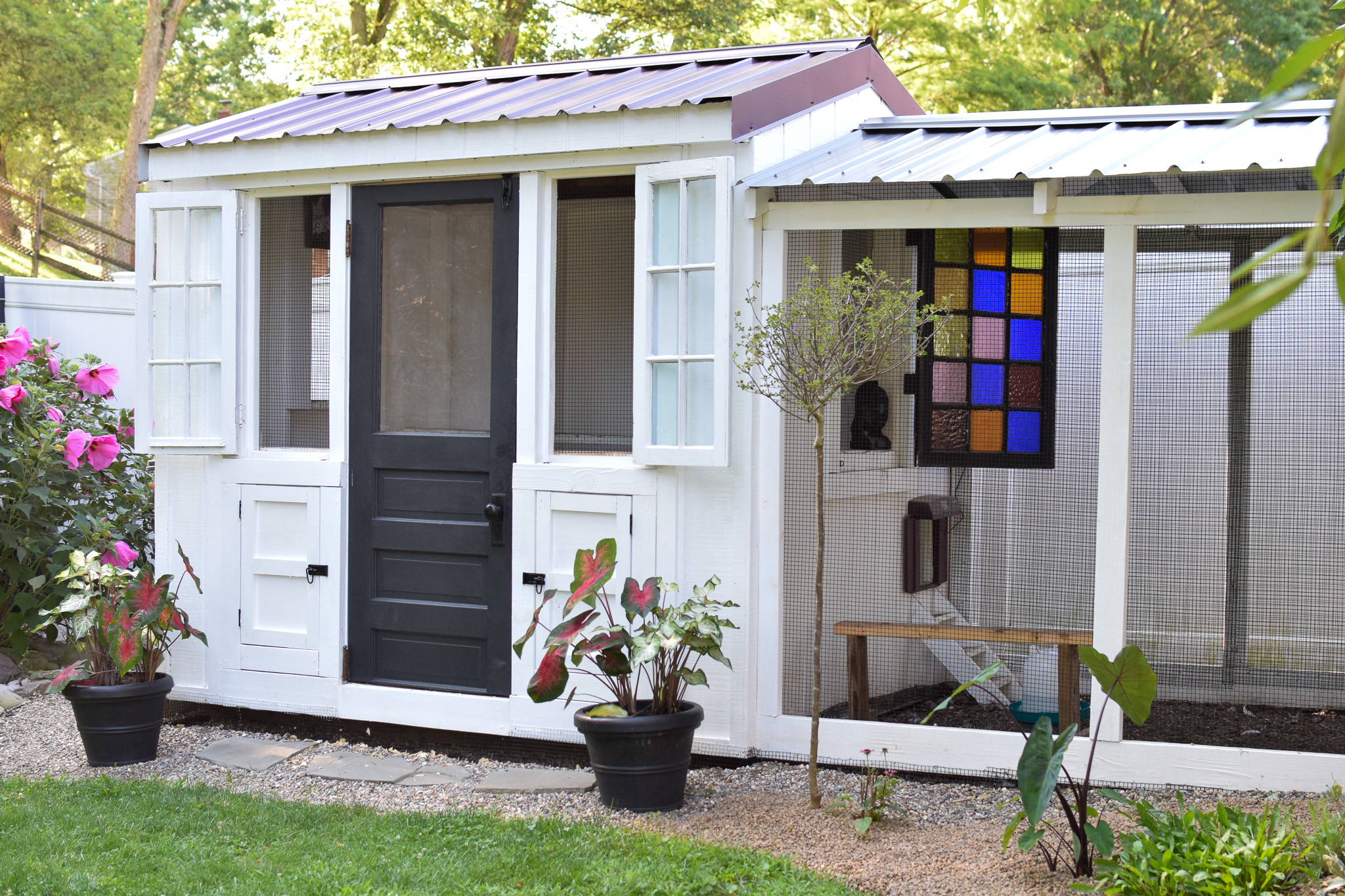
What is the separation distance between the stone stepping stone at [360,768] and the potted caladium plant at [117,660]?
0.69 m

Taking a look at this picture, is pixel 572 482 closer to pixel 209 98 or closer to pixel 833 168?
pixel 833 168

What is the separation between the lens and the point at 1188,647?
539cm

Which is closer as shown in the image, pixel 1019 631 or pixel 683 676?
pixel 683 676

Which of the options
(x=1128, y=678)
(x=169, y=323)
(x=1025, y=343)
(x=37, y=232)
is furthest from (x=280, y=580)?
(x=37, y=232)

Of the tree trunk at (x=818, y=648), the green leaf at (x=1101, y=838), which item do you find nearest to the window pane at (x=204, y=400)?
the tree trunk at (x=818, y=648)

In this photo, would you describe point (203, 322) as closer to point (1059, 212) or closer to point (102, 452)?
point (102, 452)

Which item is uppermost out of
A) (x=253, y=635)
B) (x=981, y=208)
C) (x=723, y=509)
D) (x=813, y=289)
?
(x=981, y=208)

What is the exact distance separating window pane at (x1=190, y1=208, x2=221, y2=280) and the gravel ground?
2.05m

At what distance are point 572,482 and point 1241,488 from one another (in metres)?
3.11

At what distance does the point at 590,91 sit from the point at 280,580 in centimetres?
251

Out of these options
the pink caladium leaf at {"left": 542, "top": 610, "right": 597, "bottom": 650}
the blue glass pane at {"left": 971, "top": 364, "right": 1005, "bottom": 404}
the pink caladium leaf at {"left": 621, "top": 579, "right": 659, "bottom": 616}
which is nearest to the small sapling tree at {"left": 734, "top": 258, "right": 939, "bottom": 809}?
the pink caladium leaf at {"left": 621, "top": 579, "right": 659, "bottom": 616}

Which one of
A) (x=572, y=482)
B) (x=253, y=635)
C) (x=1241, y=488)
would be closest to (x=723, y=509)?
(x=572, y=482)

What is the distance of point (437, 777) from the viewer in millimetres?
4586

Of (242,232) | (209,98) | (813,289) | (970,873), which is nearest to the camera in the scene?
(970,873)
